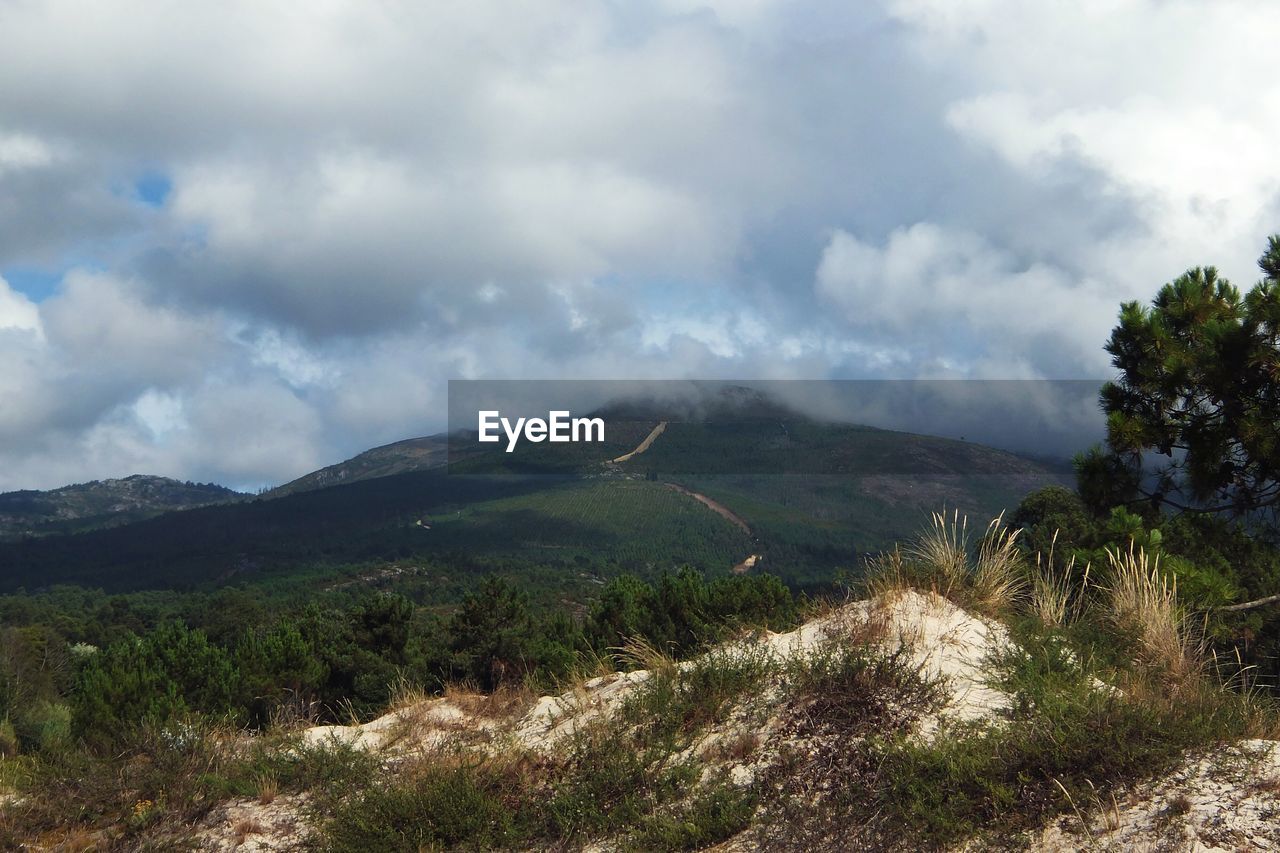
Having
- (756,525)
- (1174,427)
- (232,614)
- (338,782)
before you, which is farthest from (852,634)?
(756,525)

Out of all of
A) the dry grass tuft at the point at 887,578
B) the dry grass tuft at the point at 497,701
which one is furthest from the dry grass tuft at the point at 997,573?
the dry grass tuft at the point at 497,701

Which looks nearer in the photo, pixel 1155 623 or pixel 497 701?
pixel 1155 623

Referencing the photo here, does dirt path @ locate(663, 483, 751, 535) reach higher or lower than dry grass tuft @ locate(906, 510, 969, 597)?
lower

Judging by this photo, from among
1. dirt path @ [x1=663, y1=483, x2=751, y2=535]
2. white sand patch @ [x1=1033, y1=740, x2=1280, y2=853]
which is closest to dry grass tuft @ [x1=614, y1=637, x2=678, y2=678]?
white sand patch @ [x1=1033, y1=740, x2=1280, y2=853]

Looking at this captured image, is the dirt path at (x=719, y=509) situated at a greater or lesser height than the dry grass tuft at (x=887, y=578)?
lesser

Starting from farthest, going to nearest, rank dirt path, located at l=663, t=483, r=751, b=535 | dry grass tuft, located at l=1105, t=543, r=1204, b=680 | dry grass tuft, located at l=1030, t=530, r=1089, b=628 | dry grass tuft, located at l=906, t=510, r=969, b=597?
1. dirt path, located at l=663, t=483, r=751, b=535
2. dry grass tuft, located at l=906, t=510, r=969, b=597
3. dry grass tuft, located at l=1030, t=530, r=1089, b=628
4. dry grass tuft, located at l=1105, t=543, r=1204, b=680

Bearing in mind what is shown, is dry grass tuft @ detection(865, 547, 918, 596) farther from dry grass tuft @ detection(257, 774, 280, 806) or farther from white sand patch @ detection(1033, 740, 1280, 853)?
dry grass tuft @ detection(257, 774, 280, 806)

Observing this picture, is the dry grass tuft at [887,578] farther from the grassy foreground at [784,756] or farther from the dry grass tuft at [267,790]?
the dry grass tuft at [267,790]

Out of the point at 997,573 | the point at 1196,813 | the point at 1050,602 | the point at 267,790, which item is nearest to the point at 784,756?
the point at 1196,813

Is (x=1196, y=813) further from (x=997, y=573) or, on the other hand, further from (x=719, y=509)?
(x=719, y=509)
